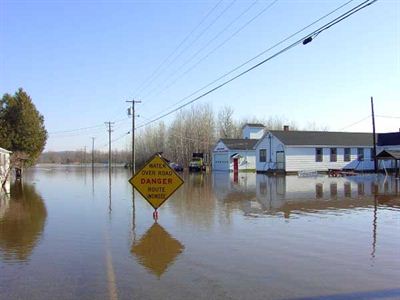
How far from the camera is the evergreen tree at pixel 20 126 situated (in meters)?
44.2

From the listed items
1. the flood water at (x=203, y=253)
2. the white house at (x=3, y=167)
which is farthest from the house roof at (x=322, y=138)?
the flood water at (x=203, y=253)

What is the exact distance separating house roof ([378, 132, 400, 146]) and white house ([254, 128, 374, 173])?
1.60 metres

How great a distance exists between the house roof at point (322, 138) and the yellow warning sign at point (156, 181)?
39.1 m

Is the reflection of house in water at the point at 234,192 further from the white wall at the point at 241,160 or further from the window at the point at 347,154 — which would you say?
the white wall at the point at 241,160

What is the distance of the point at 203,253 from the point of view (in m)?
9.55

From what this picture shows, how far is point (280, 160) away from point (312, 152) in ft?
12.5

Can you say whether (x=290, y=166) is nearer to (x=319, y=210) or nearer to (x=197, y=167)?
(x=197, y=167)

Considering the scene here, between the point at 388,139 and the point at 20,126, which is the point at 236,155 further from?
the point at 20,126

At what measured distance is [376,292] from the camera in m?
6.79

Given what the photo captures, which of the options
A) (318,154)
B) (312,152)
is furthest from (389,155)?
(318,154)

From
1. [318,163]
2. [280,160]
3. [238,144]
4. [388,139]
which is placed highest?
[388,139]

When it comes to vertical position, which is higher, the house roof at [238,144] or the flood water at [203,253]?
the house roof at [238,144]

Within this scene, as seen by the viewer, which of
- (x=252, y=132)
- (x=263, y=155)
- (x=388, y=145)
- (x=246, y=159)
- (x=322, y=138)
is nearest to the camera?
(x=322, y=138)

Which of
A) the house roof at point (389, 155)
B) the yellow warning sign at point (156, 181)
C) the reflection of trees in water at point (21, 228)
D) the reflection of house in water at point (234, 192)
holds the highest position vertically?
the house roof at point (389, 155)
